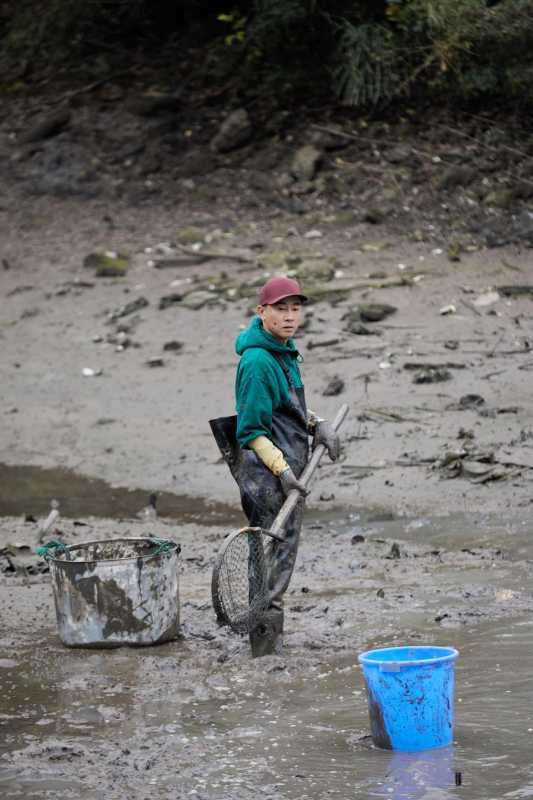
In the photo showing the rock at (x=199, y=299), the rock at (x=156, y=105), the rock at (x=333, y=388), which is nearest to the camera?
the rock at (x=333, y=388)

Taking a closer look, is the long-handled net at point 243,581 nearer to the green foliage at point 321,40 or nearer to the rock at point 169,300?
the rock at point 169,300

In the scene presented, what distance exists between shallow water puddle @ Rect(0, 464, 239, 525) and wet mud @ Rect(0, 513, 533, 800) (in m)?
1.47

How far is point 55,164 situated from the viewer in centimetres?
1894

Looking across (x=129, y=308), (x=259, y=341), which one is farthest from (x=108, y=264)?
(x=259, y=341)

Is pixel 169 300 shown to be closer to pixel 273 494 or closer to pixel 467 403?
pixel 467 403

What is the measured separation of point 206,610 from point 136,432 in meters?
4.98

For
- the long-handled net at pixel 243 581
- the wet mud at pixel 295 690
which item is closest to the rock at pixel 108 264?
the wet mud at pixel 295 690

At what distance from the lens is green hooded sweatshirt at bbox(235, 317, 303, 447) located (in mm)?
5816

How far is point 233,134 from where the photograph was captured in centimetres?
1853

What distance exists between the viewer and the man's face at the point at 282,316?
230 inches

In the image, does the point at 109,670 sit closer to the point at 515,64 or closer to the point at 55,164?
the point at 515,64

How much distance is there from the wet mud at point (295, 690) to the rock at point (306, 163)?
9.96m

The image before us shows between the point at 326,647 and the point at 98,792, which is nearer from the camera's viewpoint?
the point at 98,792

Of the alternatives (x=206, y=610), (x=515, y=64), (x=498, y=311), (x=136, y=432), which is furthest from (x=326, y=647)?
(x=515, y=64)
